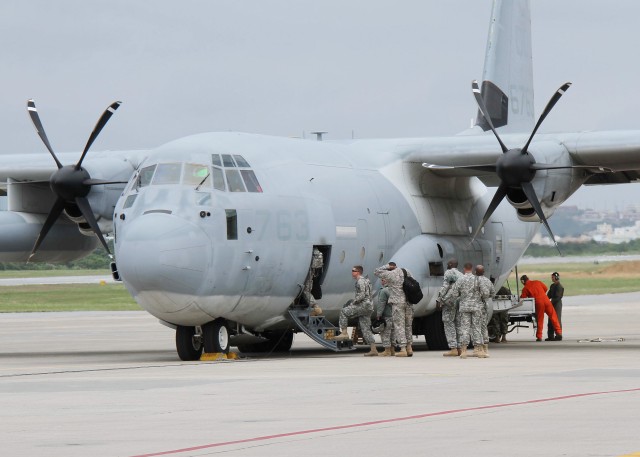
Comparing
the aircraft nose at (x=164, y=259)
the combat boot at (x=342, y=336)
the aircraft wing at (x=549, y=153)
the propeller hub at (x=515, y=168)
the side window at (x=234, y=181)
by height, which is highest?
the aircraft wing at (x=549, y=153)

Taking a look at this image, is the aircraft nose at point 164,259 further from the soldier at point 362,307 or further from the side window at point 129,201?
the soldier at point 362,307

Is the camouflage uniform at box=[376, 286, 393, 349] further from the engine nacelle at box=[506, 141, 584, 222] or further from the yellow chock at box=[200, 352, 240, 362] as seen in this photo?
the engine nacelle at box=[506, 141, 584, 222]

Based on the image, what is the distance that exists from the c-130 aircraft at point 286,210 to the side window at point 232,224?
21 millimetres

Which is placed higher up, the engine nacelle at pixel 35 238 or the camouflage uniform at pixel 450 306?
the engine nacelle at pixel 35 238

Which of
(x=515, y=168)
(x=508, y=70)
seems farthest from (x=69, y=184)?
(x=508, y=70)

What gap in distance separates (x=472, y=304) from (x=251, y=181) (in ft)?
12.9

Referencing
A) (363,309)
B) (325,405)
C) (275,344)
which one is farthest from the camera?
(275,344)

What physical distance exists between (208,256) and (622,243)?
66.2 metres

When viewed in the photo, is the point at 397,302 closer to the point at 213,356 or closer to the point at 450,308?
the point at 450,308

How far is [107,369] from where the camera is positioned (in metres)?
18.0

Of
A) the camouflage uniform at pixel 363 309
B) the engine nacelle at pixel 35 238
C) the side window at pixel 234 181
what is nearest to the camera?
the side window at pixel 234 181

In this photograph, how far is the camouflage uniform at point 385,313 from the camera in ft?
67.6

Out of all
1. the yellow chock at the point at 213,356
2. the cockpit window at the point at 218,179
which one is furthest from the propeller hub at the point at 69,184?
the yellow chock at the point at 213,356

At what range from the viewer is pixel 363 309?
21.1 m
